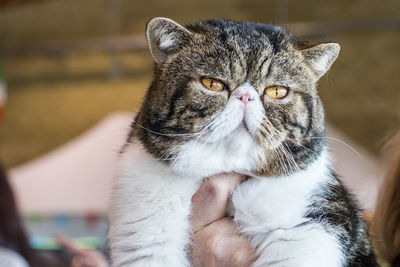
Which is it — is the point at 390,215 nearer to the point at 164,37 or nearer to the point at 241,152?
the point at 241,152

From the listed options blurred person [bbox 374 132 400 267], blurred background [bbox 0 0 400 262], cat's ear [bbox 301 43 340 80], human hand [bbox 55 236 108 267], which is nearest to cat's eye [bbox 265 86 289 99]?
cat's ear [bbox 301 43 340 80]

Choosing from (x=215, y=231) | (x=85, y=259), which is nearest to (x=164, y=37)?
(x=215, y=231)

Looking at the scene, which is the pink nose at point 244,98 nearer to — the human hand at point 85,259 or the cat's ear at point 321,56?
the cat's ear at point 321,56

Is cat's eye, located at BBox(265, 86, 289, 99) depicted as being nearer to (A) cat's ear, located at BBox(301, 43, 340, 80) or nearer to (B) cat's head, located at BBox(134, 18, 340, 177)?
(B) cat's head, located at BBox(134, 18, 340, 177)

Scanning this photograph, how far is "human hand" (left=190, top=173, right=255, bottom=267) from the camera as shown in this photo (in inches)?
41.5

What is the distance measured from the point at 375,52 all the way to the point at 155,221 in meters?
3.12

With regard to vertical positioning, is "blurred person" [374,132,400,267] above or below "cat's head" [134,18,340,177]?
below

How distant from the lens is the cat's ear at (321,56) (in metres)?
1.08

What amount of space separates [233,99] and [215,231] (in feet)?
0.95

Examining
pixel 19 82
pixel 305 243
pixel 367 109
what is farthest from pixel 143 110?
pixel 19 82

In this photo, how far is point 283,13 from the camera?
3.99 m

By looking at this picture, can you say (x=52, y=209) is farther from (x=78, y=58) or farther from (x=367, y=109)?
(x=367, y=109)

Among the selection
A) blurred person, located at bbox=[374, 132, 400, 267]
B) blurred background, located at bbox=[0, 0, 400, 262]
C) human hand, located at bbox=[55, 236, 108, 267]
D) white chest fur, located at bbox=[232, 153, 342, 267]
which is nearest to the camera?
white chest fur, located at bbox=[232, 153, 342, 267]

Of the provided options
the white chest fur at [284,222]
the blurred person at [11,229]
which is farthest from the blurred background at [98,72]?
the white chest fur at [284,222]
